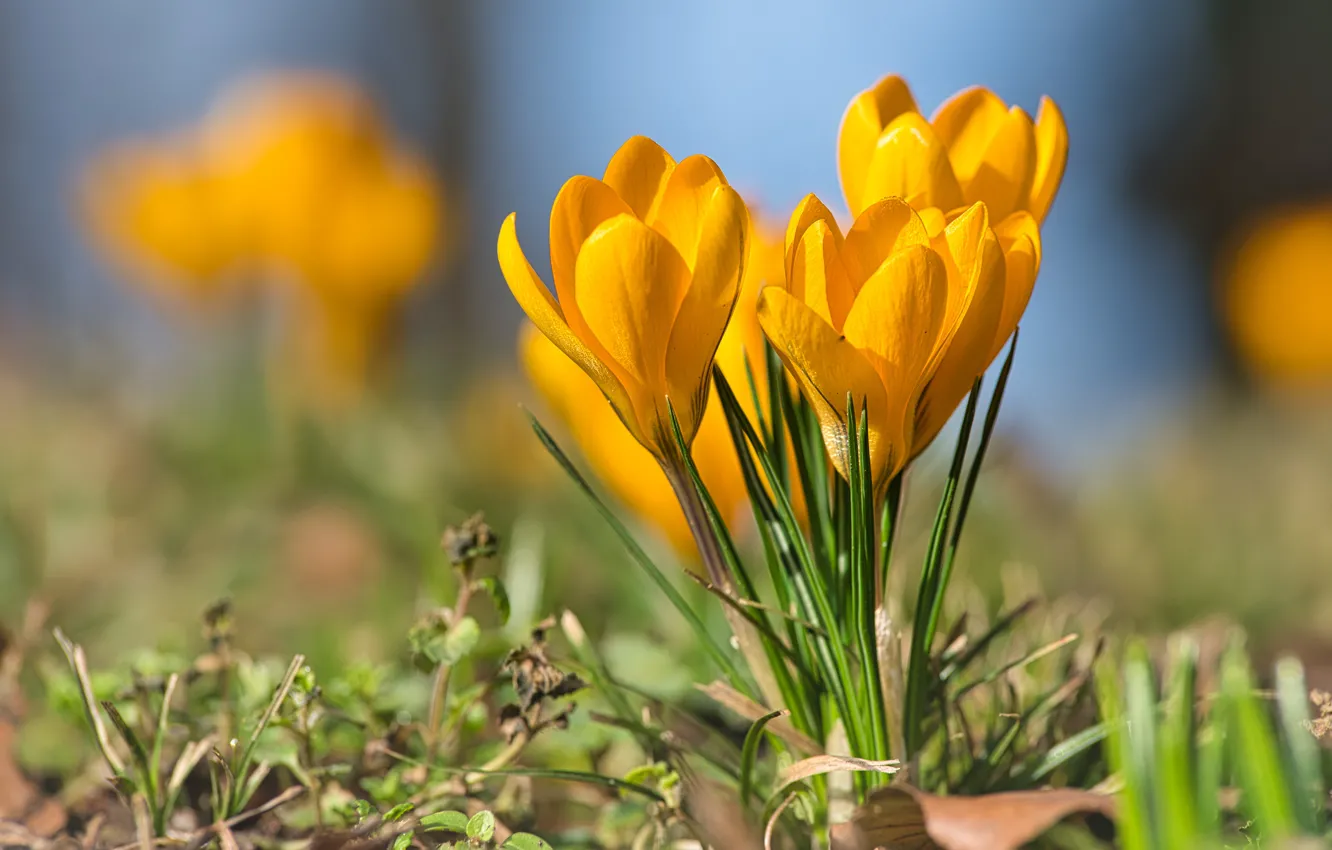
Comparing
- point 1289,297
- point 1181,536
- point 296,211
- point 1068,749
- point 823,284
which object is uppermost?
point 296,211

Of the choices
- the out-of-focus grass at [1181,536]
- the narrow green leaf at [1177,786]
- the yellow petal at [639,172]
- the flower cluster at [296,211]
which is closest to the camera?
the narrow green leaf at [1177,786]

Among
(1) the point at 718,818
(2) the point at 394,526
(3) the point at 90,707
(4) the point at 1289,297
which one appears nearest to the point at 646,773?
(1) the point at 718,818

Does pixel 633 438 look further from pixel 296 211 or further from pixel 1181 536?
pixel 296 211

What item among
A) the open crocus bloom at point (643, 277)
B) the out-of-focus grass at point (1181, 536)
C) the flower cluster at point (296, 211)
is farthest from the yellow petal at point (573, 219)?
the flower cluster at point (296, 211)

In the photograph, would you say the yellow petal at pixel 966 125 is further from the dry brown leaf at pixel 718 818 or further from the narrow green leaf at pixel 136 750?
the narrow green leaf at pixel 136 750

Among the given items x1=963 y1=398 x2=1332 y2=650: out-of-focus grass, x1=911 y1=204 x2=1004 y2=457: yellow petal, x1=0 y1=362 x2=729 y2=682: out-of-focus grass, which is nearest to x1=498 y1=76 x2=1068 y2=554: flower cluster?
x1=911 y1=204 x2=1004 y2=457: yellow petal

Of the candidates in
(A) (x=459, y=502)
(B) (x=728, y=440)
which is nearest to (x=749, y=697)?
(B) (x=728, y=440)

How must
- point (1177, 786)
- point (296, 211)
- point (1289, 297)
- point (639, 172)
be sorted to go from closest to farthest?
1. point (1177, 786)
2. point (639, 172)
3. point (296, 211)
4. point (1289, 297)

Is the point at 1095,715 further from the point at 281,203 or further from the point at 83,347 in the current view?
the point at 83,347
